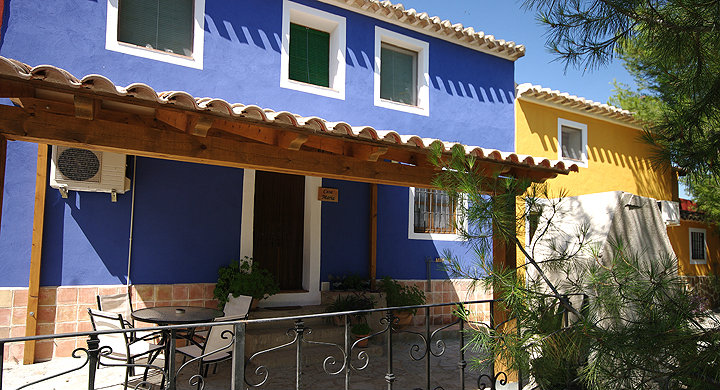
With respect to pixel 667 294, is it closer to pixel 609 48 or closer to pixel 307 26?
pixel 609 48

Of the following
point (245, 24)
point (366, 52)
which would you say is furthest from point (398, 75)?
point (245, 24)

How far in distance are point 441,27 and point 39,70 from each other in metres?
7.35

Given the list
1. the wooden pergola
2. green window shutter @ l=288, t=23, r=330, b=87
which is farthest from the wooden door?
the wooden pergola

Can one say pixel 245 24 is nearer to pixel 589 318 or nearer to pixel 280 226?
pixel 280 226

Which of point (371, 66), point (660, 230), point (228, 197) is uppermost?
point (371, 66)

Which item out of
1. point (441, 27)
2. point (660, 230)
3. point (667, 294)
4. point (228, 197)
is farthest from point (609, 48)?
point (441, 27)

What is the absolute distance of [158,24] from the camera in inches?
264

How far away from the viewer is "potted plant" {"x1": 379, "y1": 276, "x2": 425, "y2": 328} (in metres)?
7.84

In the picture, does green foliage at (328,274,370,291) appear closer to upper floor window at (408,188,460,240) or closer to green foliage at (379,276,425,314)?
green foliage at (379,276,425,314)

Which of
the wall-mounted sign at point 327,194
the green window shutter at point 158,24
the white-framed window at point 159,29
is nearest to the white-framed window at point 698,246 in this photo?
the wall-mounted sign at point 327,194

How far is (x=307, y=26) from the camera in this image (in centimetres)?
800

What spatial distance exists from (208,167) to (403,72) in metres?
4.13

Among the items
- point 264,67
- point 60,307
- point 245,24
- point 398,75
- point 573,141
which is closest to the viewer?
point 60,307

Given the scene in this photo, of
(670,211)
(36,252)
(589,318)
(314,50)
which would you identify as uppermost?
(314,50)
